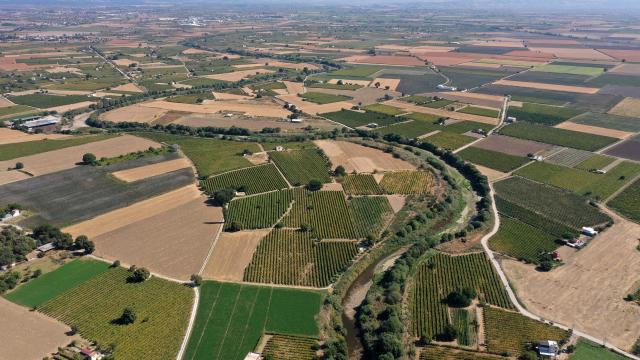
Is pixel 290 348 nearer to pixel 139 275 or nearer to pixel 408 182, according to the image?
pixel 139 275

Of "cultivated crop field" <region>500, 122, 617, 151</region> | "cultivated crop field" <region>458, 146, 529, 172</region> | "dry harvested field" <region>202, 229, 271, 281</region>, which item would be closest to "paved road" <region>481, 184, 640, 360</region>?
"cultivated crop field" <region>458, 146, 529, 172</region>

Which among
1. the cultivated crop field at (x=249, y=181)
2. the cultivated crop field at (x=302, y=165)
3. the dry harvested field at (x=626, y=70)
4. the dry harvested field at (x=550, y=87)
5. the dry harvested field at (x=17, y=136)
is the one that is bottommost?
the cultivated crop field at (x=249, y=181)

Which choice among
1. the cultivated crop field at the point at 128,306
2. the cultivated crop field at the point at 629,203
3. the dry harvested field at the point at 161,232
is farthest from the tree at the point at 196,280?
the cultivated crop field at the point at 629,203

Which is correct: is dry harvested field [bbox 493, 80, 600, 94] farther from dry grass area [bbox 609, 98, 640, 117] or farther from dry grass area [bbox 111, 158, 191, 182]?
dry grass area [bbox 111, 158, 191, 182]

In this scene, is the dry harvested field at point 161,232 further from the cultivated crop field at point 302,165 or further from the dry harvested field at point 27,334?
the cultivated crop field at point 302,165

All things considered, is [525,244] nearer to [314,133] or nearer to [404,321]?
[404,321]

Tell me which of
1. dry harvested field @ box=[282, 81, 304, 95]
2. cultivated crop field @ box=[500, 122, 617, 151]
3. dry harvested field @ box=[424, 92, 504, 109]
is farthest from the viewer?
dry harvested field @ box=[282, 81, 304, 95]

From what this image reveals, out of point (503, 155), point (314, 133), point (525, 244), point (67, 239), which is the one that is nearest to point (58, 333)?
point (67, 239)
